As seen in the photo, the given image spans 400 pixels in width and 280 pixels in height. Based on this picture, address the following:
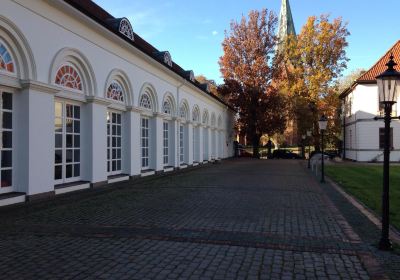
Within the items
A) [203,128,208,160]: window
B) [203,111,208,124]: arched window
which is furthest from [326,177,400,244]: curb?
[203,111,208,124]: arched window

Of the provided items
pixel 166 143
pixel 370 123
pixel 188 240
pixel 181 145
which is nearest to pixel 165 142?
pixel 166 143

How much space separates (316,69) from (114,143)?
106 ft

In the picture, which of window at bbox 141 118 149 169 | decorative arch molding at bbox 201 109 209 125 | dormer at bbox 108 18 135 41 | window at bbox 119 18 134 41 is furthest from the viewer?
decorative arch molding at bbox 201 109 209 125

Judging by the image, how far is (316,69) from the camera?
43.6m

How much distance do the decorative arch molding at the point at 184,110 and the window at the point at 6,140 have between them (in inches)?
608

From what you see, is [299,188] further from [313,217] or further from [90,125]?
[90,125]

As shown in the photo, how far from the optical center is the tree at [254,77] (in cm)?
4406

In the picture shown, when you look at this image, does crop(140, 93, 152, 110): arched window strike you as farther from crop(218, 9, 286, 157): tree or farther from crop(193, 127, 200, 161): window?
crop(218, 9, 286, 157): tree

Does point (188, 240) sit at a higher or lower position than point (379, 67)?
lower

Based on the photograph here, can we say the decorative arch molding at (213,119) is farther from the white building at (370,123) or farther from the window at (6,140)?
the window at (6,140)

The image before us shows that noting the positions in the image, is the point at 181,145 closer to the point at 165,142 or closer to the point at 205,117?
the point at 165,142

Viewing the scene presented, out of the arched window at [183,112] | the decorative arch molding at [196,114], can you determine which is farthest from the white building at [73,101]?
the decorative arch molding at [196,114]

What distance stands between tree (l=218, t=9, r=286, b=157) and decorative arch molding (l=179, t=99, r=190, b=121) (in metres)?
18.4

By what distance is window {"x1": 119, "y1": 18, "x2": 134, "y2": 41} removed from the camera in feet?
54.0
